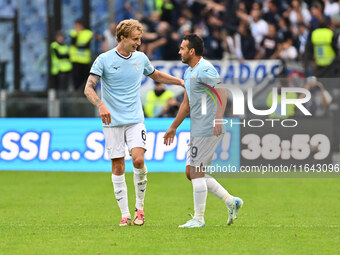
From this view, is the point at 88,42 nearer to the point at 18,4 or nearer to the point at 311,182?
the point at 18,4

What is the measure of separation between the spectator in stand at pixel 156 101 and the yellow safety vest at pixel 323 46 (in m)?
3.31

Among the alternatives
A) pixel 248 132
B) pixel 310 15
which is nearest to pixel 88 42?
pixel 310 15

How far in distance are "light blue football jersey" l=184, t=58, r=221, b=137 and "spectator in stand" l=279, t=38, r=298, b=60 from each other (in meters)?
11.3

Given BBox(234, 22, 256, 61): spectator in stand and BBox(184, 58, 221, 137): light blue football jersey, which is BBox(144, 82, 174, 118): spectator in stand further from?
BBox(184, 58, 221, 137): light blue football jersey

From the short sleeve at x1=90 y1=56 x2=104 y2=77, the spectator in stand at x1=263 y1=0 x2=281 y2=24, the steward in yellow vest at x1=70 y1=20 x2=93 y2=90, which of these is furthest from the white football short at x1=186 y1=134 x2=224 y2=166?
the steward in yellow vest at x1=70 y1=20 x2=93 y2=90

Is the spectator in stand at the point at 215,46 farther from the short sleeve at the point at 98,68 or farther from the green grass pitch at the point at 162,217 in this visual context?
the short sleeve at the point at 98,68

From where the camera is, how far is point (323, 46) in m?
19.7

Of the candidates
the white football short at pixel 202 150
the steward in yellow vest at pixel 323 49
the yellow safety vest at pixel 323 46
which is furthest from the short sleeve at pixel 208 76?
the yellow safety vest at pixel 323 46

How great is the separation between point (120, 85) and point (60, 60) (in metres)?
13.0

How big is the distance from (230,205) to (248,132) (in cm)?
352

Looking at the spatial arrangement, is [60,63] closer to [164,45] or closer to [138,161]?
[164,45]

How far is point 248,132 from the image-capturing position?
1303 centimetres

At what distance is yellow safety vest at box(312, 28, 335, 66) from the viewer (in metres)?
19.5

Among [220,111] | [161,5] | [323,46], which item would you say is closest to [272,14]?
[323,46]
